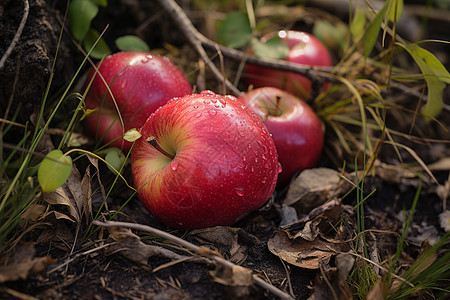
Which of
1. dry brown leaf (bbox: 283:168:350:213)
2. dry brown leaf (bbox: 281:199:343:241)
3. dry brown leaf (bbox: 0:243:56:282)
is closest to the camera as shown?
dry brown leaf (bbox: 0:243:56:282)

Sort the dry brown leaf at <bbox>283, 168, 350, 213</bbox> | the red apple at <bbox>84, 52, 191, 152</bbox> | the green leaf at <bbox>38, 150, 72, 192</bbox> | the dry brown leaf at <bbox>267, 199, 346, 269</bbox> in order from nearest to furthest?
1. the green leaf at <bbox>38, 150, 72, 192</bbox>
2. the dry brown leaf at <bbox>267, 199, 346, 269</bbox>
3. the red apple at <bbox>84, 52, 191, 152</bbox>
4. the dry brown leaf at <bbox>283, 168, 350, 213</bbox>

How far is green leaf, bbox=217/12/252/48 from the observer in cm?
248

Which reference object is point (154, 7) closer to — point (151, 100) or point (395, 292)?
point (151, 100)

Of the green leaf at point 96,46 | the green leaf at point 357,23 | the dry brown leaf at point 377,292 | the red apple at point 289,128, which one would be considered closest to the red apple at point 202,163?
the red apple at point 289,128

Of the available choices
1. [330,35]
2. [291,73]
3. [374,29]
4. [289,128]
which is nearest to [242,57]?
[291,73]

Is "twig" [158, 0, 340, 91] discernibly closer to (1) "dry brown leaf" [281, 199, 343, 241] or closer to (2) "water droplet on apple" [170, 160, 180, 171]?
(1) "dry brown leaf" [281, 199, 343, 241]

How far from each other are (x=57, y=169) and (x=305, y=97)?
1593 mm

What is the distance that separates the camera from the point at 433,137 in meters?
2.69

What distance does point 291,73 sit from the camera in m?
2.45

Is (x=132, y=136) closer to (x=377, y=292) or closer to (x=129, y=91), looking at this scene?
(x=129, y=91)

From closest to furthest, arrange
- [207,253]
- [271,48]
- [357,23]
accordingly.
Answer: [207,253]
[357,23]
[271,48]

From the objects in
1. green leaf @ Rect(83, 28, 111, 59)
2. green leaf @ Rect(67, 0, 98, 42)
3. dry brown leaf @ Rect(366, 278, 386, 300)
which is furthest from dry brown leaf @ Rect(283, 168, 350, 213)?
green leaf @ Rect(67, 0, 98, 42)

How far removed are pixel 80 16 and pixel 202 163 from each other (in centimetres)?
111

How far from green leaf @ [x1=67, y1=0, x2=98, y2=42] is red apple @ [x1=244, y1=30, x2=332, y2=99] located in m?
1.03
